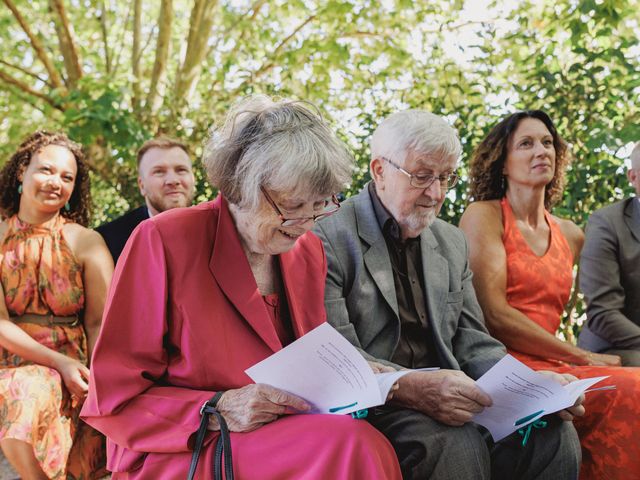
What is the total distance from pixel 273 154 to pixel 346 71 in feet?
18.1

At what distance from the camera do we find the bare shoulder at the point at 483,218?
3.67 metres

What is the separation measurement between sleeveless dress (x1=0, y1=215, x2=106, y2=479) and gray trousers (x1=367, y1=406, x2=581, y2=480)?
1.45 meters

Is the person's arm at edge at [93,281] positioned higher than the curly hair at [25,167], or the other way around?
the curly hair at [25,167]

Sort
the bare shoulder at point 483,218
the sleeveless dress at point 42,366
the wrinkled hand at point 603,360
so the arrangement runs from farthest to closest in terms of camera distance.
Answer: the bare shoulder at point 483,218 → the wrinkled hand at point 603,360 → the sleeveless dress at point 42,366

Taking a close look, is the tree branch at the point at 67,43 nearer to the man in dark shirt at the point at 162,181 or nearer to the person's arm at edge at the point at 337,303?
the man in dark shirt at the point at 162,181

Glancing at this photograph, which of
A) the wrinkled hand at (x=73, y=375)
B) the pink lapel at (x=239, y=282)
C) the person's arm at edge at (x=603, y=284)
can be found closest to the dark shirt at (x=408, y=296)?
the pink lapel at (x=239, y=282)

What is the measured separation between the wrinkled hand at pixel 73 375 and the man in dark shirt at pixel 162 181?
138 centimetres

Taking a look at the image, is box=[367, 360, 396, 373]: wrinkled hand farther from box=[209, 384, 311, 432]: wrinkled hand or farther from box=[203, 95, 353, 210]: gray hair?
box=[203, 95, 353, 210]: gray hair

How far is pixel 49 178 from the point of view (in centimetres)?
384

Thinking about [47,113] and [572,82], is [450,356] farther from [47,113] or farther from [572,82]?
[47,113]

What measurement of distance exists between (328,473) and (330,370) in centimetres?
27

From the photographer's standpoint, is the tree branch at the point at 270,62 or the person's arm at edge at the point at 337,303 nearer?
the person's arm at edge at the point at 337,303

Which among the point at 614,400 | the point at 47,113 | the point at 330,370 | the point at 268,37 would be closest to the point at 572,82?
the point at 614,400

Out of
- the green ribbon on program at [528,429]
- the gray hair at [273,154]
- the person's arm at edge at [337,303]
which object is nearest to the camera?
the gray hair at [273,154]
